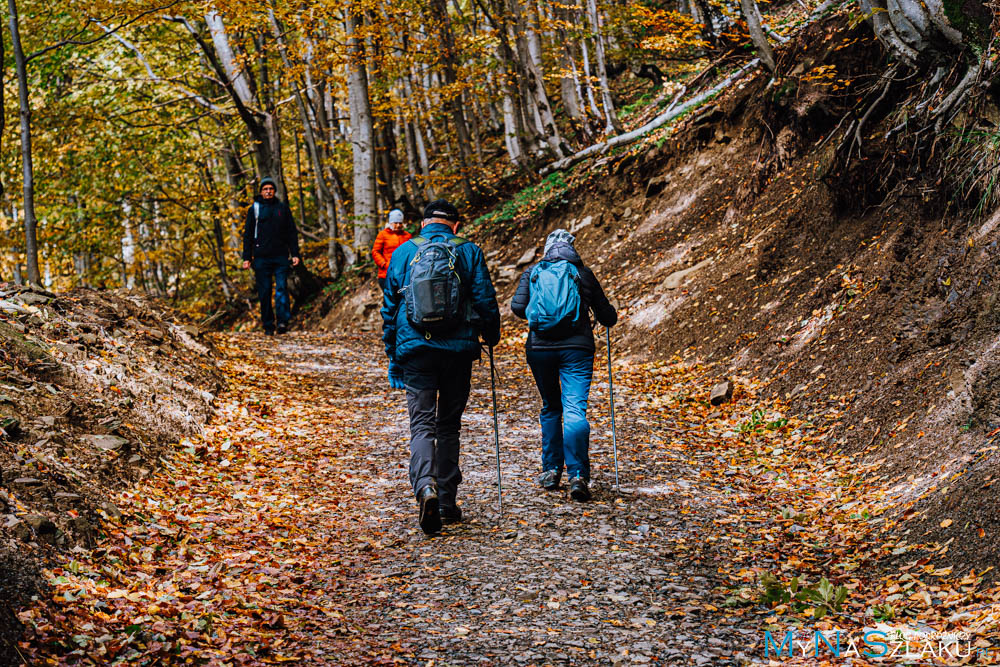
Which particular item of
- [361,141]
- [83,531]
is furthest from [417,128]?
[83,531]

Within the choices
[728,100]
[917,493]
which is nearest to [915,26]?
[917,493]

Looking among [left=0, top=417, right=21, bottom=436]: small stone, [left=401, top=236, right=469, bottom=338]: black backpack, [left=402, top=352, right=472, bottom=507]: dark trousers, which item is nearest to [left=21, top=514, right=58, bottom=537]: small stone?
[left=0, top=417, right=21, bottom=436]: small stone

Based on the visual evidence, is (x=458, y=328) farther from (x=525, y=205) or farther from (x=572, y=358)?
(x=525, y=205)

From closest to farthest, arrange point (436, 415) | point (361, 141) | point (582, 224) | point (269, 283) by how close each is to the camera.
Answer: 1. point (436, 415)
2. point (269, 283)
3. point (582, 224)
4. point (361, 141)

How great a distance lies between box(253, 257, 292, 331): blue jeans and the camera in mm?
13148

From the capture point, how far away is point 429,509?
18.3ft

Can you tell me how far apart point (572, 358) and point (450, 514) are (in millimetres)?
1542

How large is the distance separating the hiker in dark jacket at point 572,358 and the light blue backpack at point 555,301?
0.10 ft

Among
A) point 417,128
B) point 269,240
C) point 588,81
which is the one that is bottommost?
point 269,240

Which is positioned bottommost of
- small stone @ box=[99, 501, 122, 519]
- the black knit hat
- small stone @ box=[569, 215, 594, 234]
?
small stone @ box=[99, 501, 122, 519]

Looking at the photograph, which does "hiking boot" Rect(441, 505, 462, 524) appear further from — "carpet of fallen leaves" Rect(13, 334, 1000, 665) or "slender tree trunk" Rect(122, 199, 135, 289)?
"slender tree trunk" Rect(122, 199, 135, 289)

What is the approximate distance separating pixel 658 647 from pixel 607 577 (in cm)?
94

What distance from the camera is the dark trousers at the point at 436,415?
5.69 meters

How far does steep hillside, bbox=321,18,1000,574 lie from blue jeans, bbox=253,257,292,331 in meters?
5.50
